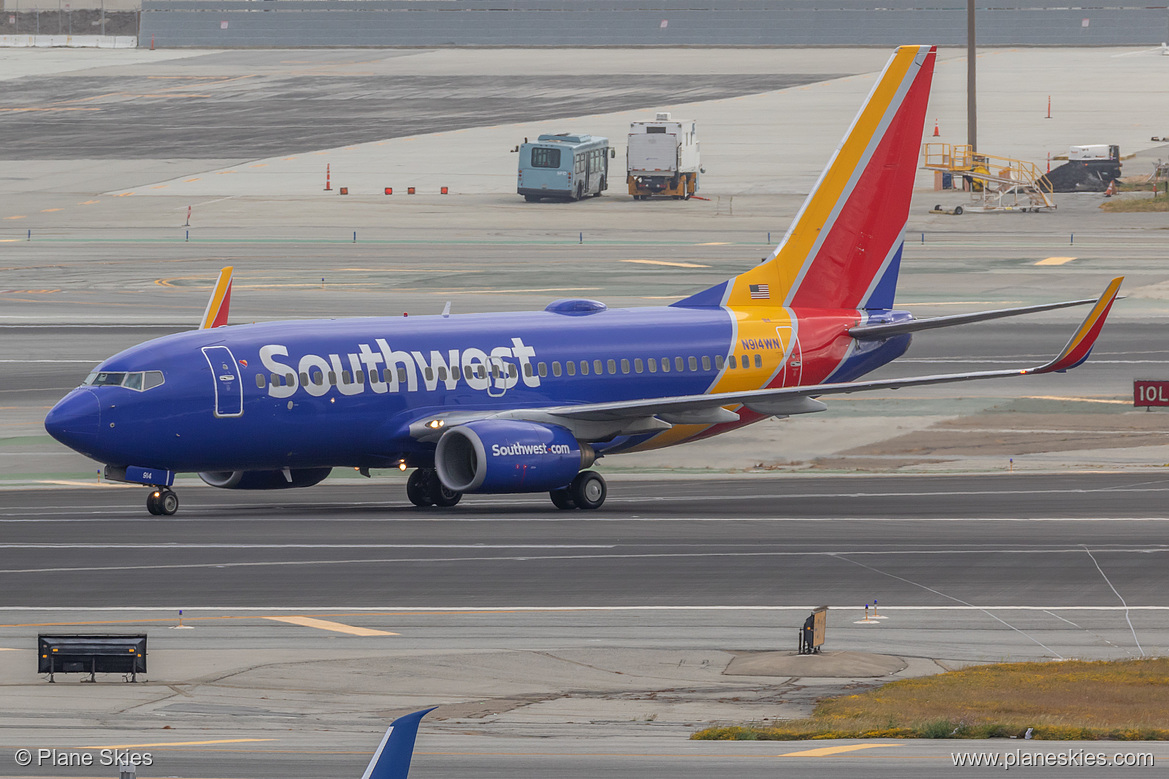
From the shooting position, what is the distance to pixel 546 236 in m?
103

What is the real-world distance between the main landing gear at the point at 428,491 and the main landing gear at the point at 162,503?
538cm

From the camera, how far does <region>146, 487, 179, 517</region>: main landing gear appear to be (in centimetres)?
4044

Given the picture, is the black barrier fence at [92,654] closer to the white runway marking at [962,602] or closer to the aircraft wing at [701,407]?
the white runway marking at [962,602]

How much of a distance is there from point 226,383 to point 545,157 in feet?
260

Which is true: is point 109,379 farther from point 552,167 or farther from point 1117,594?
point 552,167

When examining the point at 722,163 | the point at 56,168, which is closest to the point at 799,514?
the point at 722,163

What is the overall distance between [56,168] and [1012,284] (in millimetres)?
78537

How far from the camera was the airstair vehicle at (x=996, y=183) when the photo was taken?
112 metres

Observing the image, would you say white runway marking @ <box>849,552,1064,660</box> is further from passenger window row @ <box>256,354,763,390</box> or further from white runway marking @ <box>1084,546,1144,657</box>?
passenger window row @ <box>256,354,763,390</box>

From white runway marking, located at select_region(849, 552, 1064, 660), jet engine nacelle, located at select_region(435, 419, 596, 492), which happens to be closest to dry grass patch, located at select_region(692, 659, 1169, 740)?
white runway marking, located at select_region(849, 552, 1064, 660)

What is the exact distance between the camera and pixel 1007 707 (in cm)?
2262

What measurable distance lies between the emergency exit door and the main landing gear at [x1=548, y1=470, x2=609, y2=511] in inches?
290

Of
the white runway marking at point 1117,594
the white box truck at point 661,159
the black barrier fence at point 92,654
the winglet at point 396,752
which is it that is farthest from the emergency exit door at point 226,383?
the white box truck at point 661,159

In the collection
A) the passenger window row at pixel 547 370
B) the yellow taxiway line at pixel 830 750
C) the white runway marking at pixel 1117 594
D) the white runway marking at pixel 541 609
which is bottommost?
the white runway marking at pixel 1117 594
